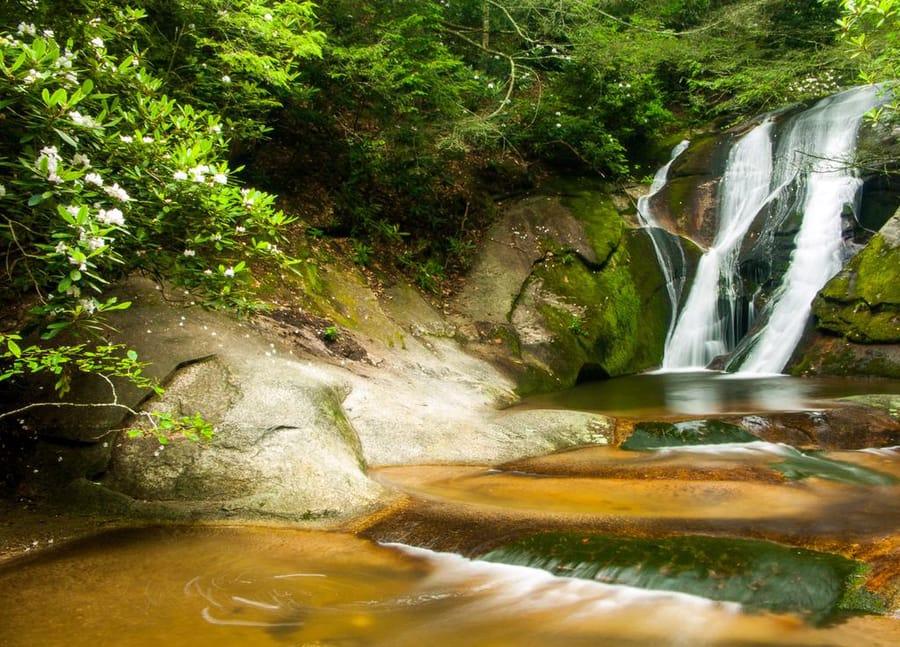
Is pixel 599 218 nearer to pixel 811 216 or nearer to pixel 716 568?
pixel 811 216

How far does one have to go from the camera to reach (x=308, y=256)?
914 centimetres

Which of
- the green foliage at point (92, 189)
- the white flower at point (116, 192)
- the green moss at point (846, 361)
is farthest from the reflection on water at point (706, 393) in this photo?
the white flower at point (116, 192)

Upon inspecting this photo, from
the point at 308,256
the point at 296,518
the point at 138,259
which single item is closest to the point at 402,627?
the point at 296,518

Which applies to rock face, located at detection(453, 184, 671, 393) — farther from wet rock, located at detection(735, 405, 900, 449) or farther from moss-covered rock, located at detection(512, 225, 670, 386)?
wet rock, located at detection(735, 405, 900, 449)

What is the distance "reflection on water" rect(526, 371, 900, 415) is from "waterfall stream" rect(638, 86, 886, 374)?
1069mm

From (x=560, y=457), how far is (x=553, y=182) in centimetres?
913

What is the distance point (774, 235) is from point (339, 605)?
1210 centimetres

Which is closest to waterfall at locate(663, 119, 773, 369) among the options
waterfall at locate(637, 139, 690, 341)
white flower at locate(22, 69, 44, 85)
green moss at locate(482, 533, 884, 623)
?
waterfall at locate(637, 139, 690, 341)

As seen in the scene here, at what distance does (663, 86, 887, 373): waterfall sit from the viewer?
11125mm

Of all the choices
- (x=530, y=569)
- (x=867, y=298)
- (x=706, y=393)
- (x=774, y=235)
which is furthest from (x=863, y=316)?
(x=530, y=569)

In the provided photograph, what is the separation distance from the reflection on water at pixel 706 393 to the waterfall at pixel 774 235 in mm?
1122

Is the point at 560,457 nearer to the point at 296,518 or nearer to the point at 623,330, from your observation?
the point at 296,518

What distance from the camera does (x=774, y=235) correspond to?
480 inches

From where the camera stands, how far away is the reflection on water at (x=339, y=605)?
8.78 ft
